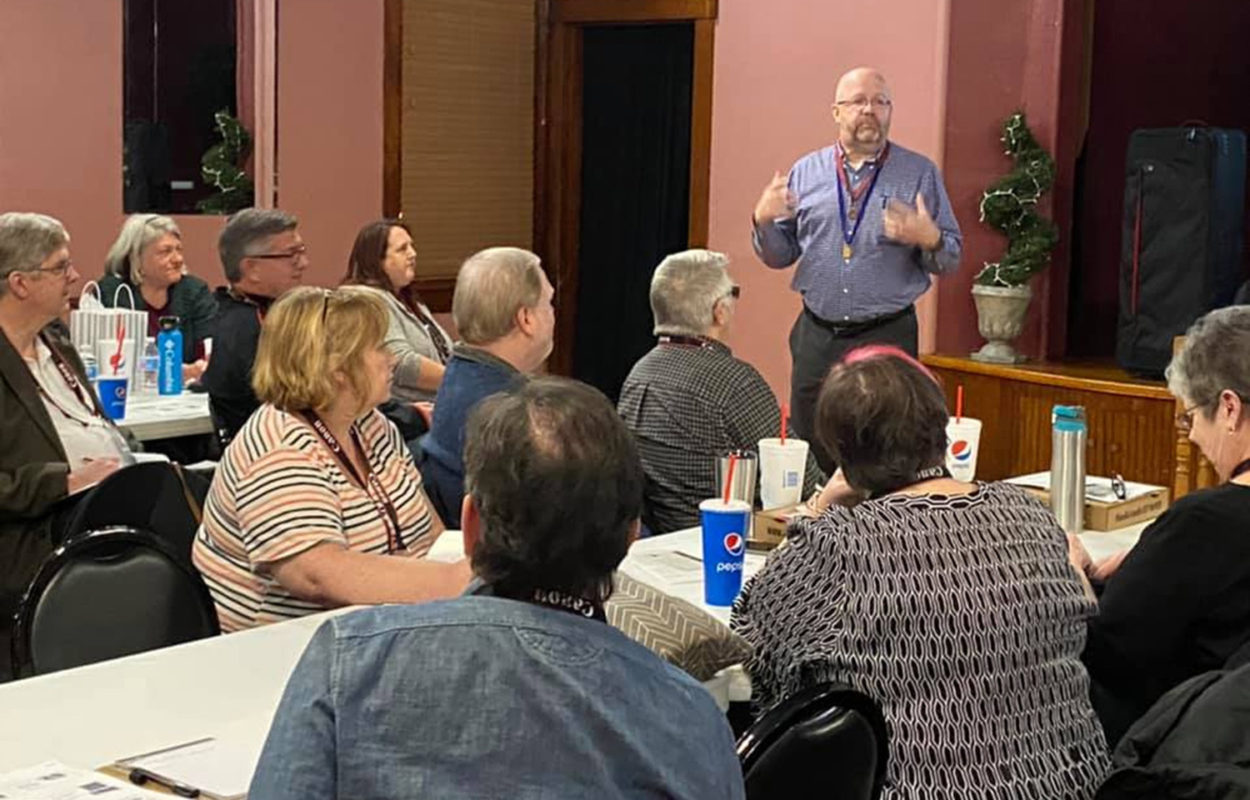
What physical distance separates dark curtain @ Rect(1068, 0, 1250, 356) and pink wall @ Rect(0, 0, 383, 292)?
3.27 m

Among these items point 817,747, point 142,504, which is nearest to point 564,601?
point 817,747

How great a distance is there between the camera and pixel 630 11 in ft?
26.7

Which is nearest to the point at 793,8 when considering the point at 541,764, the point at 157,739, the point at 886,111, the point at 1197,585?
the point at 886,111

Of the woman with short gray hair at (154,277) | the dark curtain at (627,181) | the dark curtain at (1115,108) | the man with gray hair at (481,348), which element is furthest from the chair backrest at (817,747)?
the dark curtain at (627,181)

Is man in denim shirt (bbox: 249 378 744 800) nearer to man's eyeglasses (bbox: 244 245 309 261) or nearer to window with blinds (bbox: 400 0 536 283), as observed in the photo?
man's eyeglasses (bbox: 244 245 309 261)

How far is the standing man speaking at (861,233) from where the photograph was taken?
5.41 m

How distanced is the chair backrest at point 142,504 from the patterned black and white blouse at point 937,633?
1442mm

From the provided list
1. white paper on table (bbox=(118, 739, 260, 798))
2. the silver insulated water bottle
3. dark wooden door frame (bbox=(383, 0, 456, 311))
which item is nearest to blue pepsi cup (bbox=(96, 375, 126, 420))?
the silver insulated water bottle

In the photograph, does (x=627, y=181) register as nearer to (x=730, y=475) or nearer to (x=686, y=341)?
(x=686, y=341)

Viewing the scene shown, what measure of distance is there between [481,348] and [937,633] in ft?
5.74

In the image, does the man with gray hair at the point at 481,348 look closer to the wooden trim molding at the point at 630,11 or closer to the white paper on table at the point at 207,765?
the white paper on table at the point at 207,765

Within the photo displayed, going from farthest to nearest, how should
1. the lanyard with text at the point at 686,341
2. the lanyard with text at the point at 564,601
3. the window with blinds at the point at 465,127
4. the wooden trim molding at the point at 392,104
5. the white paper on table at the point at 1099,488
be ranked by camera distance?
1. the window with blinds at the point at 465,127
2. the wooden trim molding at the point at 392,104
3. the lanyard with text at the point at 686,341
4. the white paper on table at the point at 1099,488
5. the lanyard with text at the point at 564,601

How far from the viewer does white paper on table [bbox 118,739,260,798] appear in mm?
1938

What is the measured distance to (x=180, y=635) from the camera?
266 cm
